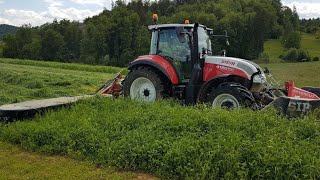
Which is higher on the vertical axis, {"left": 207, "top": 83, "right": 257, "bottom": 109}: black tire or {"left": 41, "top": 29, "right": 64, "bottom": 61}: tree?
{"left": 41, "top": 29, "right": 64, "bottom": 61}: tree

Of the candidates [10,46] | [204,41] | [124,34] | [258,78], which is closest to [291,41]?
[124,34]

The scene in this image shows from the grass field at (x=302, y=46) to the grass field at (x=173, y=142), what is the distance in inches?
2346

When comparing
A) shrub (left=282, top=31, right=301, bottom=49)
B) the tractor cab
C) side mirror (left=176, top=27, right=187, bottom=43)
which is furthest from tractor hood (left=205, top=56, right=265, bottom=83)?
shrub (left=282, top=31, right=301, bottom=49)

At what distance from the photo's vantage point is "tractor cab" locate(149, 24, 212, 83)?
9008 millimetres

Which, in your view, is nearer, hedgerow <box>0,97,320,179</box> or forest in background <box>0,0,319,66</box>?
hedgerow <box>0,97,320,179</box>

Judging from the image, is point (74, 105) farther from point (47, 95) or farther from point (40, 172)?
point (47, 95)

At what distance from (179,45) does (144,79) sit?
1225 millimetres

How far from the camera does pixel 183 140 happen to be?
5801 mm

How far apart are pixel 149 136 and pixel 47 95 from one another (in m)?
7.90

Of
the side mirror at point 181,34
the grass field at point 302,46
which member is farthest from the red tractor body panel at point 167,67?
the grass field at point 302,46

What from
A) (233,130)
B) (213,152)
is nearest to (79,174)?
(213,152)

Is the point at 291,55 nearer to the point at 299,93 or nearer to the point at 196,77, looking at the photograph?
the point at 299,93

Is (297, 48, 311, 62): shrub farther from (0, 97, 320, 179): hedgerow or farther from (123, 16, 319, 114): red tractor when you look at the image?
(0, 97, 320, 179): hedgerow

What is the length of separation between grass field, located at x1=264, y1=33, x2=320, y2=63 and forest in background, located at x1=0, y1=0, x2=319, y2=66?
244 cm
